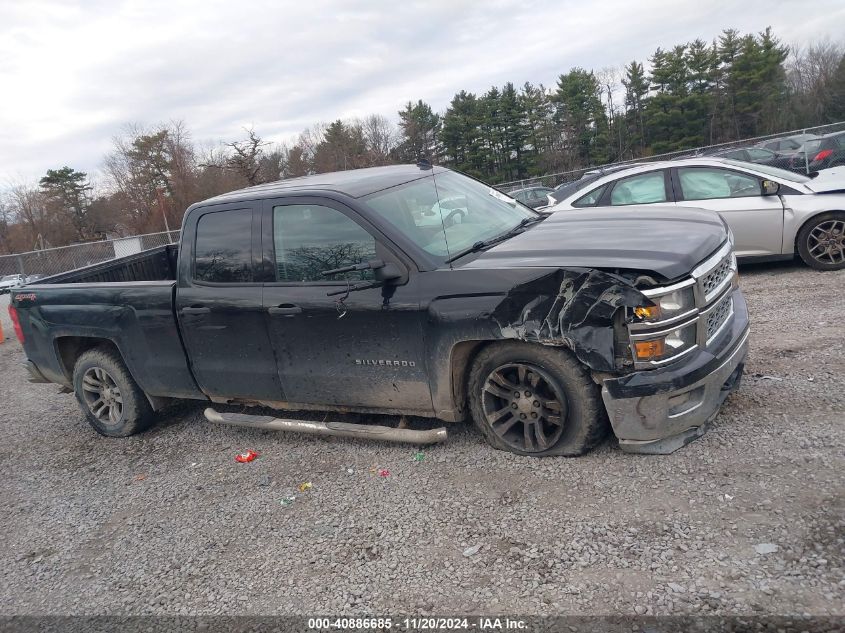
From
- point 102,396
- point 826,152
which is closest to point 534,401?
point 102,396

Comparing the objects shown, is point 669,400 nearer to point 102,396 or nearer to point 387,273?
point 387,273

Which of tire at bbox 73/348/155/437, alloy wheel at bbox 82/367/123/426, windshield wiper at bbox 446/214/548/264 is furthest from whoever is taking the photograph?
alloy wheel at bbox 82/367/123/426

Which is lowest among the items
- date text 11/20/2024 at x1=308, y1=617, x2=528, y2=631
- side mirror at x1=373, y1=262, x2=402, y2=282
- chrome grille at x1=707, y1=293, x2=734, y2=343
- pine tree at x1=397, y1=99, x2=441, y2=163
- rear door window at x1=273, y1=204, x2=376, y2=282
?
date text 11/20/2024 at x1=308, y1=617, x2=528, y2=631

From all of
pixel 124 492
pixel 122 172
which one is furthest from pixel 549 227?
pixel 122 172

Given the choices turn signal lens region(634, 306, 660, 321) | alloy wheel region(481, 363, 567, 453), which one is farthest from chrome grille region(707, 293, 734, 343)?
alloy wheel region(481, 363, 567, 453)

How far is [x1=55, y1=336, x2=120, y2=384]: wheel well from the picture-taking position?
572 centimetres

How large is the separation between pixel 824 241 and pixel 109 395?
781 cm

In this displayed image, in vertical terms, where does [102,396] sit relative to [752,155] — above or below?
below

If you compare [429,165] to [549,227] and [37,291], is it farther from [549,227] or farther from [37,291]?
[37,291]

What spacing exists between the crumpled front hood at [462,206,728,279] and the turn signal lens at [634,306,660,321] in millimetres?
186

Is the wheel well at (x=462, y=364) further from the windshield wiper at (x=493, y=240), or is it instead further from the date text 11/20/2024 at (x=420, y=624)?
the date text 11/20/2024 at (x=420, y=624)

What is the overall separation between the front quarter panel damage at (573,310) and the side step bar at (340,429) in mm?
952

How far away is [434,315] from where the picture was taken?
3850 millimetres

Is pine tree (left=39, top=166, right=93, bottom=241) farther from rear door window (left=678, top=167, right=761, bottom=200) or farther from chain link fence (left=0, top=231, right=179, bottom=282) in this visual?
rear door window (left=678, top=167, right=761, bottom=200)
